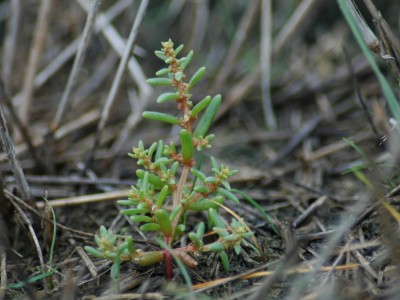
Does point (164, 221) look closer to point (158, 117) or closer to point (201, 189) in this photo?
point (201, 189)

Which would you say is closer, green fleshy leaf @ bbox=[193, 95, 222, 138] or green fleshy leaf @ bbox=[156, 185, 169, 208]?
green fleshy leaf @ bbox=[156, 185, 169, 208]

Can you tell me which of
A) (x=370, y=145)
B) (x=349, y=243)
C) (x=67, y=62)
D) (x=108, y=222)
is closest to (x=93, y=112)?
(x=67, y=62)

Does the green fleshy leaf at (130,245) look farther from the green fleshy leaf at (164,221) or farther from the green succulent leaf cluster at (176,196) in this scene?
the green fleshy leaf at (164,221)

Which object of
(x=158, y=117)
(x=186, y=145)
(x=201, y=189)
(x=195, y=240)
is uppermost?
(x=158, y=117)

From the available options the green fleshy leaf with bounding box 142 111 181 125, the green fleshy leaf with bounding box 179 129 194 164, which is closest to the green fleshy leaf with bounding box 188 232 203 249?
the green fleshy leaf with bounding box 179 129 194 164

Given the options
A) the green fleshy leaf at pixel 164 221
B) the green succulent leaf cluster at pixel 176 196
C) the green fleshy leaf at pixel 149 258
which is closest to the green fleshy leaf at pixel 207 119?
the green succulent leaf cluster at pixel 176 196

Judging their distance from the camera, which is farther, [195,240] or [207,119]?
[207,119]

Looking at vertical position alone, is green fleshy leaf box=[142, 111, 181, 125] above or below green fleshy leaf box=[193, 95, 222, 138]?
above

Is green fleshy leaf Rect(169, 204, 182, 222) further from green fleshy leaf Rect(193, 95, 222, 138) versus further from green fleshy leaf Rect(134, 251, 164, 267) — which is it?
green fleshy leaf Rect(193, 95, 222, 138)

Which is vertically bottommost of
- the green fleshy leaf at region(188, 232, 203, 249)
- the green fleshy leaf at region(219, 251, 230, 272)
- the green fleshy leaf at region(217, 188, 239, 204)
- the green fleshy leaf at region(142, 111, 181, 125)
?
the green fleshy leaf at region(219, 251, 230, 272)

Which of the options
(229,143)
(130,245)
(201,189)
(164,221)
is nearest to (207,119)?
(201,189)

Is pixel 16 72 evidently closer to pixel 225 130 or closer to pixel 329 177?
pixel 225 130
